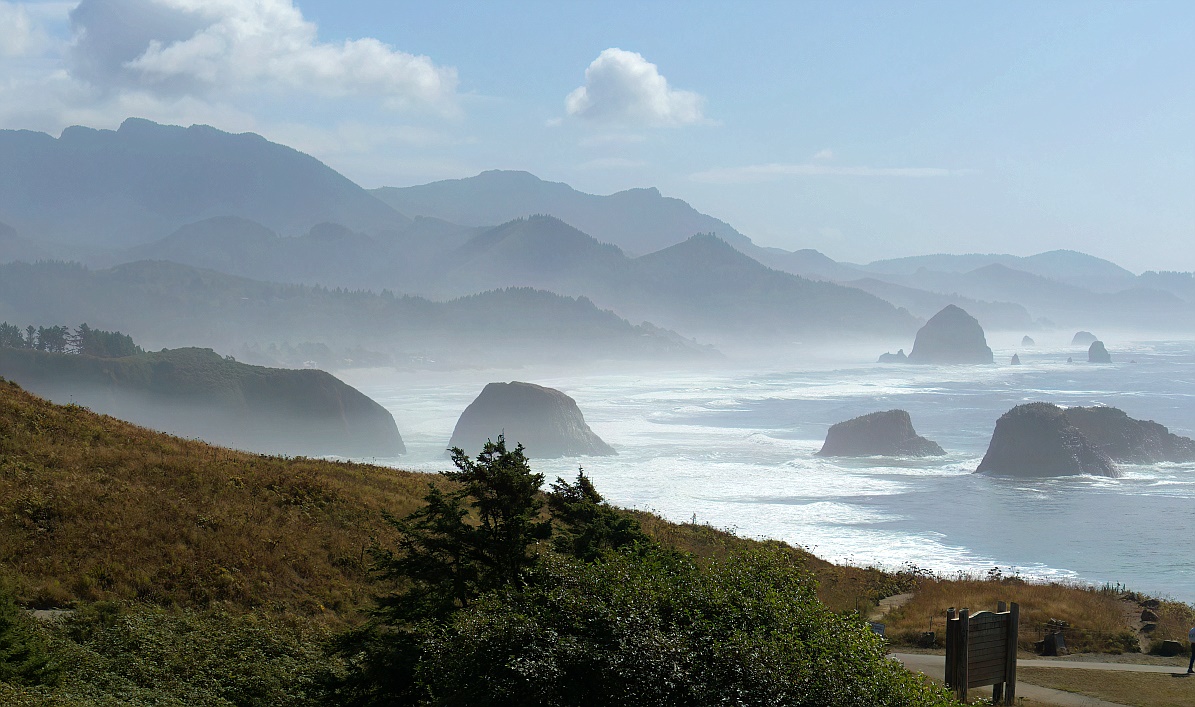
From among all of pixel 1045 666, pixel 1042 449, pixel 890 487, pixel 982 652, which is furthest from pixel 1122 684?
pixel 1042 449

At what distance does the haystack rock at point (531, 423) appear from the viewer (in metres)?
74.3

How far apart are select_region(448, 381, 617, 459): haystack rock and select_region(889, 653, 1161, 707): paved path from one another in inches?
2312

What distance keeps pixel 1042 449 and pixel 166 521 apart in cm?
6280

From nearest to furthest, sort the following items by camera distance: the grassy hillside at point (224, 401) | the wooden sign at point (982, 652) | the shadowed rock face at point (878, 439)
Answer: the wooden sign at point (982, 652) < the shadowed rock face at point (878, 439) < the grassy hillside at point (224, 401)

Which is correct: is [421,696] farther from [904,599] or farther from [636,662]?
[904,599]

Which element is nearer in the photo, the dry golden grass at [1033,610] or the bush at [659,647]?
the bush at [659,647]

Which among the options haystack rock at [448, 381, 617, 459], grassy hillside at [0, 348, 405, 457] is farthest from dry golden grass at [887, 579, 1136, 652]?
grassy hillside at [0, 348, 405, 457]

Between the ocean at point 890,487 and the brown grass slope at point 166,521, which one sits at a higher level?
the brown grass slope at point 166,521

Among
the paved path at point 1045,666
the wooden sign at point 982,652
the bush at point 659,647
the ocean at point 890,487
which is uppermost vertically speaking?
the bush at point 659,647

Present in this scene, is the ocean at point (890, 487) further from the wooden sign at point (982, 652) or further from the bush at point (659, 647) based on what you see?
the bush at point (659, 647)

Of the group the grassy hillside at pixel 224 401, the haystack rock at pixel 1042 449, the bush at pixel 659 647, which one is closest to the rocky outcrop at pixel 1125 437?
the haystack rock at pixel 1042 449

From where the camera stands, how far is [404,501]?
2400 centimetres

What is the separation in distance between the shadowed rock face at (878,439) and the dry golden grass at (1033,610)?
2061 inches

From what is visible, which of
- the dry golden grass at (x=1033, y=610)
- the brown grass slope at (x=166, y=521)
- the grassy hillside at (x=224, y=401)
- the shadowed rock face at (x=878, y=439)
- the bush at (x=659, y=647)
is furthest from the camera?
the grassy hillside at (x=224, y=401)
